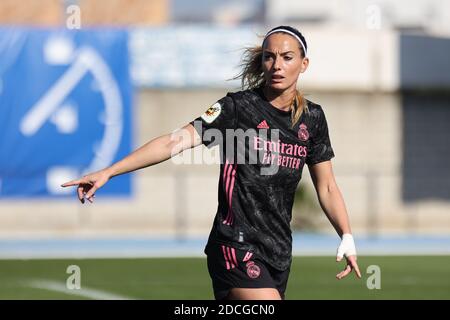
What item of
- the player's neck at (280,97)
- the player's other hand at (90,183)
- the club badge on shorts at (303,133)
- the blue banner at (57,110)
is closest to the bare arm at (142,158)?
the player's other hand at (90,183)

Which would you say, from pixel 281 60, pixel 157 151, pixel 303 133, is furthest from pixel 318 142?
pixel 157 151

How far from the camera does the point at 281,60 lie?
680 centimetres

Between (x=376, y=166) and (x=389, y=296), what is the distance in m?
13.3

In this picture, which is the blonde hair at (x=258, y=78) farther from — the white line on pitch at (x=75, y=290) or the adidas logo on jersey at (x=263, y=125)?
the white line on pitch at (x=75, y=290)

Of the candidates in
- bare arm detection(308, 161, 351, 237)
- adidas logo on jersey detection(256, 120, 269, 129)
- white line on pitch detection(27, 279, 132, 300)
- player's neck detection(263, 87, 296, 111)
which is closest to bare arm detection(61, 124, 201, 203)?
adidas logo on jersey detection(256, 120, 269, 129)

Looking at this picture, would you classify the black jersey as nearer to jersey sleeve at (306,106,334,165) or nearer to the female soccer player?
the female soccer player

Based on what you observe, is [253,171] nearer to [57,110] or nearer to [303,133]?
[303,133]

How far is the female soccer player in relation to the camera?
6.82 metres

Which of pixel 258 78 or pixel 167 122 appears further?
pixel 167 122

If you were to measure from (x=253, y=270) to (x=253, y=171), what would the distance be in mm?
621

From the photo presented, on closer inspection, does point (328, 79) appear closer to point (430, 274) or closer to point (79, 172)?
point (79, 172)

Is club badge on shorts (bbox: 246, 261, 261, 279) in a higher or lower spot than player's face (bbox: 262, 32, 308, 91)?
lower

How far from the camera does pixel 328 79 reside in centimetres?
2566

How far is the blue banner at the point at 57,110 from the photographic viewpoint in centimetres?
2369
